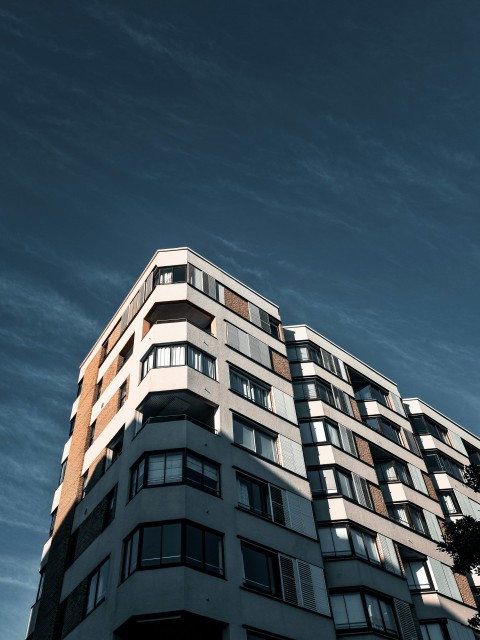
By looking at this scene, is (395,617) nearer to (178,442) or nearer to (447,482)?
(178,442)

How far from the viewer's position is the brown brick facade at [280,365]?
39.2m

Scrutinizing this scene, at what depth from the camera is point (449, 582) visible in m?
37.5

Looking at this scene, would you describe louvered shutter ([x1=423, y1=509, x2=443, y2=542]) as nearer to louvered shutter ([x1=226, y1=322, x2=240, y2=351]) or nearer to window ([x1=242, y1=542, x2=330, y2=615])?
window ([x1=242, y1=542, x2=330, y2=615])

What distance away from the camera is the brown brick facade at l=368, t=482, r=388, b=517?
3722cm

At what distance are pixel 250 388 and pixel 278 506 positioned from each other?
7661 millimetres

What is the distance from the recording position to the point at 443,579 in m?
37.2

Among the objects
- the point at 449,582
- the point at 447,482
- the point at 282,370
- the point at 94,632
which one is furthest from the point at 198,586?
the point at 447,482

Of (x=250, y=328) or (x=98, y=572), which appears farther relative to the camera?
(x=250, y=328)

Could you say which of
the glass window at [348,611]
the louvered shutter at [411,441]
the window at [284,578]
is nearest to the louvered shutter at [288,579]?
the window at [284,578]

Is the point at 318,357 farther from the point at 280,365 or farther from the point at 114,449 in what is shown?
the point at 114,449

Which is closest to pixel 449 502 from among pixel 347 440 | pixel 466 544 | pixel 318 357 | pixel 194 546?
pixel 347 440

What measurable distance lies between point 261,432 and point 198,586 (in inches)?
443

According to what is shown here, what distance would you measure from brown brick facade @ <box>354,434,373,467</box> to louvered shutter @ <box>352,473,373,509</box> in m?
2.05

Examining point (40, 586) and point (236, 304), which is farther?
point (236, 304)
